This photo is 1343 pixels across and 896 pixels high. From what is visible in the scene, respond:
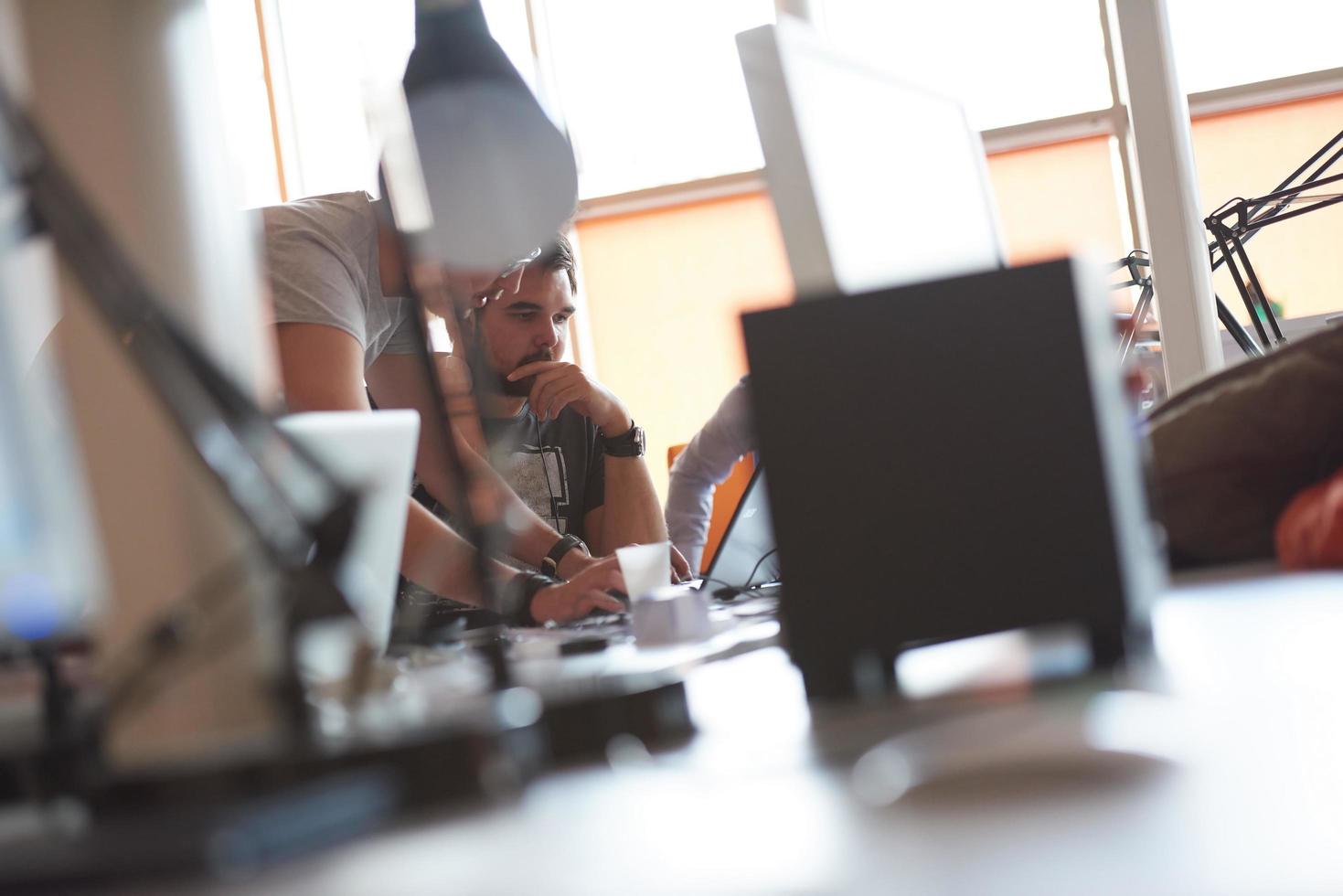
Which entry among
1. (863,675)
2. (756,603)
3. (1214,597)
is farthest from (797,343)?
(756,603)

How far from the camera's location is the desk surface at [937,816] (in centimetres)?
32

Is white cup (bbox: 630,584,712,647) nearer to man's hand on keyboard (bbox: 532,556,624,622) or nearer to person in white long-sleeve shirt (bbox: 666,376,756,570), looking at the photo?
man's hand on keyboard (bbox: 532,556,624,622)

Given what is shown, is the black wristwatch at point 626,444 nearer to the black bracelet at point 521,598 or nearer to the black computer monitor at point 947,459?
the black bracelet at point 521,598

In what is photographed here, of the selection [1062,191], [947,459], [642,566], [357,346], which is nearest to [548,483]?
[357,346]

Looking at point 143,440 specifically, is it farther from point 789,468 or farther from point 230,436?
point 789,468

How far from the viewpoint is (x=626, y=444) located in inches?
86.9

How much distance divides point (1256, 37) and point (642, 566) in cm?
460

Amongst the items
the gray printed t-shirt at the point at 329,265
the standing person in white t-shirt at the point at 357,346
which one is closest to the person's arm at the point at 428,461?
the standing person in white t-shirt at the point at 357,346

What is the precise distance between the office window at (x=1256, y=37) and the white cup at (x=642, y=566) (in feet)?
14.1

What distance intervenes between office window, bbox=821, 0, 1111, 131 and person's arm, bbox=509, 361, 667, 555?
313 cm

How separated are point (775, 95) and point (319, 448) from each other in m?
0.42

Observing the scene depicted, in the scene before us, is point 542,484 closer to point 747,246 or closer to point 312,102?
point 747,246

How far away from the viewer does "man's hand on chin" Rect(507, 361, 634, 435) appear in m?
2.07

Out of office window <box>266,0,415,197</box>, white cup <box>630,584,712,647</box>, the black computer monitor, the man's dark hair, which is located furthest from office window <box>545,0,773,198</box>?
the black computer monitor
